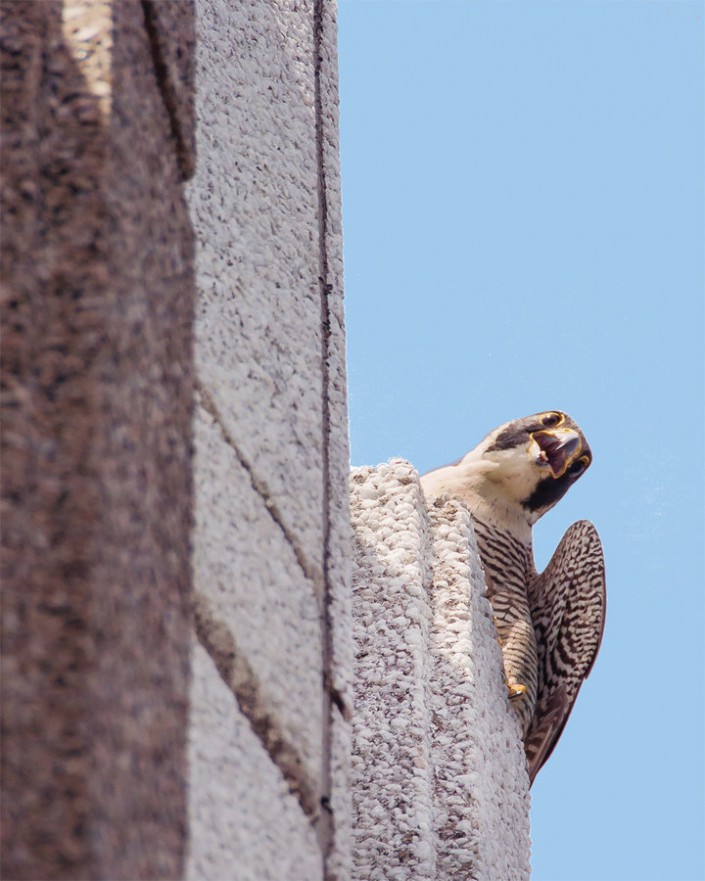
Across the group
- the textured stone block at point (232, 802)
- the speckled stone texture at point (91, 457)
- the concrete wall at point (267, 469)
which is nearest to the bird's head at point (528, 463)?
the concrete wall at point (267, 469)

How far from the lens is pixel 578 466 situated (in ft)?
21.9

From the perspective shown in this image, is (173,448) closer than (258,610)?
Yes

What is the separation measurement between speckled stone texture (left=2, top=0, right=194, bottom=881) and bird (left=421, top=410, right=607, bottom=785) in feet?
12.7

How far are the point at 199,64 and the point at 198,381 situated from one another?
89 centimetres

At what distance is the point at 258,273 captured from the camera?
306 centimetres

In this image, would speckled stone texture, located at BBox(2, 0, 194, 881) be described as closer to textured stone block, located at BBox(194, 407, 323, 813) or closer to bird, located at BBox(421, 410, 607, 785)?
textured stone block, located at BBox(194, 407, 323, 813)

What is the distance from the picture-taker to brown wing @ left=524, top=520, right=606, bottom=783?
5.83 meters

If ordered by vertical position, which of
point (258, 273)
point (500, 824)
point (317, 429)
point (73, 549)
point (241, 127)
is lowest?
point (500, 824)

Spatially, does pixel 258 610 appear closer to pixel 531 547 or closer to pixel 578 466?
pixel 531 547

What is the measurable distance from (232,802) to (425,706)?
237cm

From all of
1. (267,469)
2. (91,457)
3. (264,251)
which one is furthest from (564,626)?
(91,457)

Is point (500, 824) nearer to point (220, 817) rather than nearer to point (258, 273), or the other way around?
point (258, 273)

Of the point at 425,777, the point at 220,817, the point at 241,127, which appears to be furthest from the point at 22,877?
the point at 425,777

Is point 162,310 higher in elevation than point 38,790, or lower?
higher
